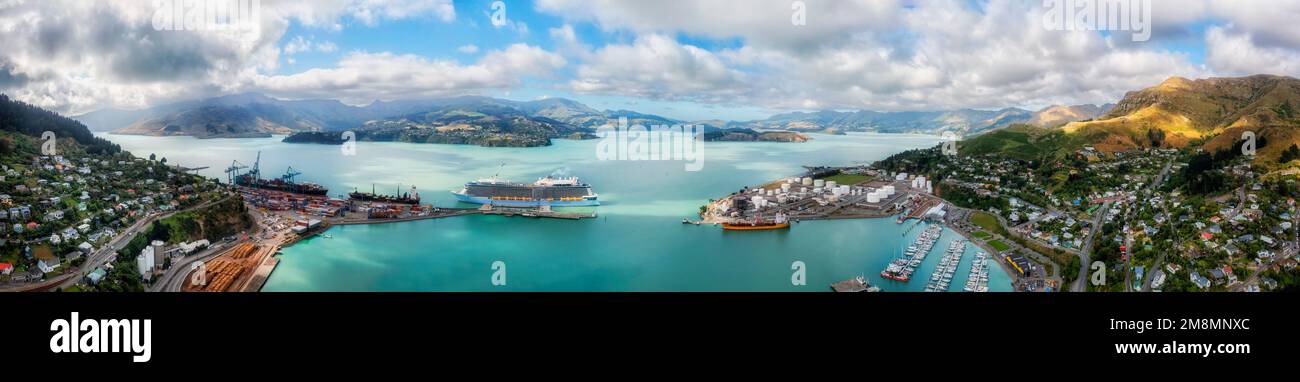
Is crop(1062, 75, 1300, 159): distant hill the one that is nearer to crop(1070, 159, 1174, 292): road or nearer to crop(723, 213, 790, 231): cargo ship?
crop(1070, 159, 1174, 292): road

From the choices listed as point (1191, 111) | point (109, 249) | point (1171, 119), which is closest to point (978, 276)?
point (109, 249)

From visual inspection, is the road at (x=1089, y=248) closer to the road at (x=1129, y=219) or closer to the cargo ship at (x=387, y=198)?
the road at (x=1129, y=219)

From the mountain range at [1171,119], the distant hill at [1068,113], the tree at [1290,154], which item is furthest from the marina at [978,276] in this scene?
the distant hill at [1068,113]

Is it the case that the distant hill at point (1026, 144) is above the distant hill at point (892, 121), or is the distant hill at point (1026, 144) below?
below

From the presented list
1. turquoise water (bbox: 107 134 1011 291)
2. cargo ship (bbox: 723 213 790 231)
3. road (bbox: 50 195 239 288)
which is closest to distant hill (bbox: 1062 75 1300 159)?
cargo ship (bbox: 723 213 790 231)

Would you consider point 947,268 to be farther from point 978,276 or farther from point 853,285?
point 853,285

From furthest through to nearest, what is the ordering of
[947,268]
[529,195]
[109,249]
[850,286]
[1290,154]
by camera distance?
[529,195], [1290,154], [947,268], [850,286], [109,249]
